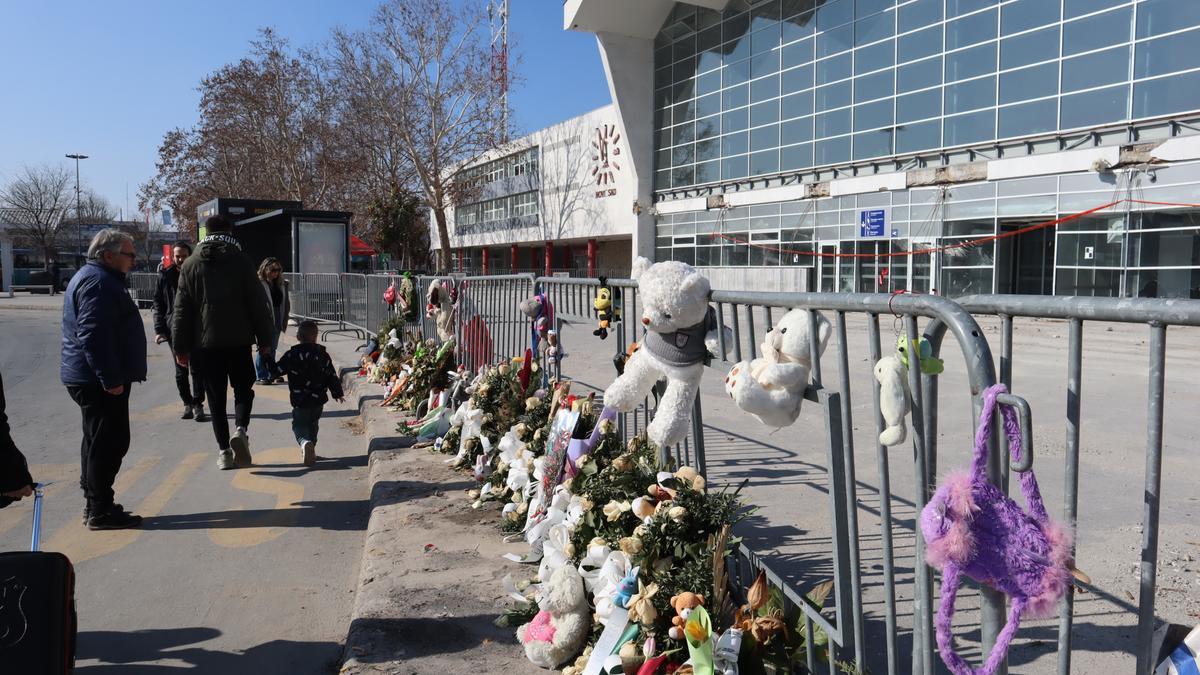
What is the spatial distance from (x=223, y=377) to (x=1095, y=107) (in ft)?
72.1

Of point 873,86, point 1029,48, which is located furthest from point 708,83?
point 1029,48

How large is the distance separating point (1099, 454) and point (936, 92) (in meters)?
21.5

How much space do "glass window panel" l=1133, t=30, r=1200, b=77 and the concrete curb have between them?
20924 mm

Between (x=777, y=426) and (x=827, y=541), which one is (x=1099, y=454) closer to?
(x=827, y=541)

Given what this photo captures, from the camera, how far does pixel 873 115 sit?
2606 cm

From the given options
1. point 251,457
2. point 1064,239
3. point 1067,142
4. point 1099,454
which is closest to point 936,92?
point 1067,142

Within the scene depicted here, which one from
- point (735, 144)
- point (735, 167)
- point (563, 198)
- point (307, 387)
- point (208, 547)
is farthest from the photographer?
point (563, 198)

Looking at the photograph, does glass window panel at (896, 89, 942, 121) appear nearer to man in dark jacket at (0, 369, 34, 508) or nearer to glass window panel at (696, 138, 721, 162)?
glass window panel at (696, 138, 721, 162)

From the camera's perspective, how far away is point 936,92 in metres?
24.1

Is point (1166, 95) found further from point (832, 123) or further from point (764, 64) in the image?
point (764, 64)

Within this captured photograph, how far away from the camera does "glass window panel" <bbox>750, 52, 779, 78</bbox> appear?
30250 millimetres

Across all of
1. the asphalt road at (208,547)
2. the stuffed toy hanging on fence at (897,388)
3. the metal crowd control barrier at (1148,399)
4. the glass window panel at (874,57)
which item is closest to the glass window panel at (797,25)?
the glass window panel at (874,57)

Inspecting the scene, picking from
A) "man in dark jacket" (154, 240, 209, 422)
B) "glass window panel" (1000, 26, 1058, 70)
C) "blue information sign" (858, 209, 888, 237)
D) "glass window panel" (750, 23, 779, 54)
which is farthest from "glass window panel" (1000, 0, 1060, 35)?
"man in dark jacket" (154, 240, 209, 422)

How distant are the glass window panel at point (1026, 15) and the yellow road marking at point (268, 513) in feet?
74.0
